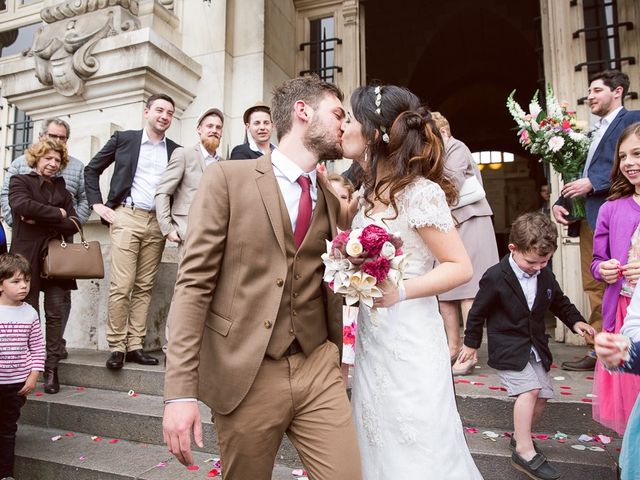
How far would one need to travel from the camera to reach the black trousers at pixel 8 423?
3.30m

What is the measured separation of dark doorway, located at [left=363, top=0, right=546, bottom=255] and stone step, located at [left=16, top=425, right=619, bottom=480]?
17.5 ft

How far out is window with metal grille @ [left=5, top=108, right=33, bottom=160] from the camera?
322 inches

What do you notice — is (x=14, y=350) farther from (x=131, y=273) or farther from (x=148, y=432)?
(x=131, y=273)

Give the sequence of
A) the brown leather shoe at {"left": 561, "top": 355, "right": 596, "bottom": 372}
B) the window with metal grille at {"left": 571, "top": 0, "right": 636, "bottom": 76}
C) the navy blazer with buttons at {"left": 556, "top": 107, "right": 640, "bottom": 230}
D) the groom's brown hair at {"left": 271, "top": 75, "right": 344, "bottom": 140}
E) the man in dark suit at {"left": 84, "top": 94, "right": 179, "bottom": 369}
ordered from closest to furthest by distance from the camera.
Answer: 1. the groom's brown hair at {"left": 271, "top": 75, "right": 344, "bottom": 140}
2. the navy blazer with buttons at {"left": 556, "top": 107, "right": 640, "bottom": 230}
3. the brown leather shoe at {"left": 561, "top": 355, "right": 596, "bottom": 372}
4. the man in dark suit at {"left": 84, "top": 94, "right": 179, "bottom": 369}
5. the window with metal grille at {"left": 571, "top": 0, "right": 636, "bottom": 76}

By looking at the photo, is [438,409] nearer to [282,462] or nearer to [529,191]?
[282,462]

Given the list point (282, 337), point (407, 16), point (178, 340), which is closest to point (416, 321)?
point (282, 337)

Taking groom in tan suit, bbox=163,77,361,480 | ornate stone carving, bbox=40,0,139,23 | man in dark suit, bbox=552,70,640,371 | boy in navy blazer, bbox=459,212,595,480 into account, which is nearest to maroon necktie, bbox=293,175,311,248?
groom in tan suit, bbox=163,77,361,480

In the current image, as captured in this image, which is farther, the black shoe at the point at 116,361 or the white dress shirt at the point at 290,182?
the black shoe at the point at 116,361

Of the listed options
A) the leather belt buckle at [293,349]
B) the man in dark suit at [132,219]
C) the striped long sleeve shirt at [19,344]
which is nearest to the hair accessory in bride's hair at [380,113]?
the leather belt buckle at [293,349]

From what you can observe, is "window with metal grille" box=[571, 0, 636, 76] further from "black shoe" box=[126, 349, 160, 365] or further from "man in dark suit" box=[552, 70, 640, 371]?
"black shoe" box=[126, 349, 160, 365]

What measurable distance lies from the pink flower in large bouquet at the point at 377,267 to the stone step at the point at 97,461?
2.15 meters

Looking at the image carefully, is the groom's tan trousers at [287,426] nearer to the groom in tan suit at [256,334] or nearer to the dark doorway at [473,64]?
the groom in tan suit at [256,334]

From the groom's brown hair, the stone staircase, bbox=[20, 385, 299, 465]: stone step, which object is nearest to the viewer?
the groom's brown hair

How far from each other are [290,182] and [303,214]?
0.16 m
